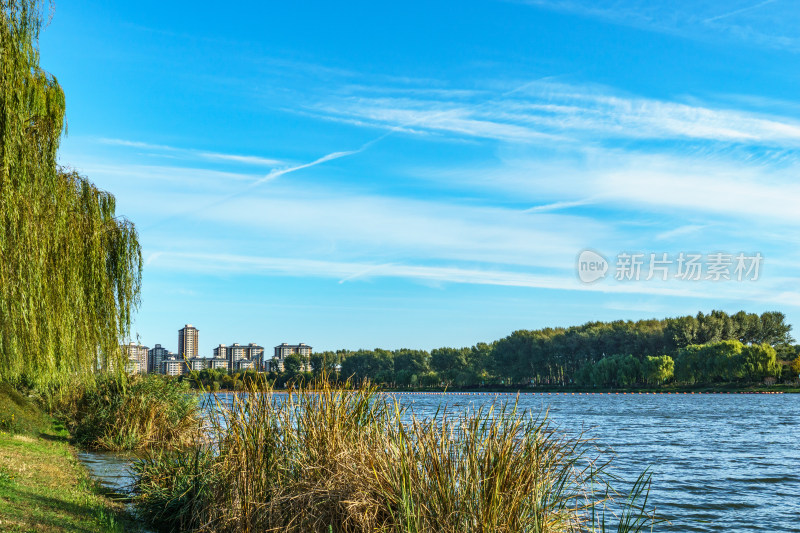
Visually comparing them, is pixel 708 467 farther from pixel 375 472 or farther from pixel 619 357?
pixel 619 357

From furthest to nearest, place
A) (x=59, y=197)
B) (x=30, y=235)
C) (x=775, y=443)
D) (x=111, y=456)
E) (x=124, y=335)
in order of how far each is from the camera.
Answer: (x=775, y=443) < (x=111, y=456) < (x=124, y=335) < (x=59, y=197) < (x=30, y=235)

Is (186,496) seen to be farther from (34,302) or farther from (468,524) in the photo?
(468,524)

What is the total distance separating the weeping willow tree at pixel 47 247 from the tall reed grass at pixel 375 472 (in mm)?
3870

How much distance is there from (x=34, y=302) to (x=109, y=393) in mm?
10786

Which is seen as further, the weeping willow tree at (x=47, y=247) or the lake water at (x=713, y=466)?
the lake water at (x=713, y=466)

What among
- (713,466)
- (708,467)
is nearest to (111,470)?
(708,467)

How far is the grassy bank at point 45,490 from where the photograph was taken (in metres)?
8.62

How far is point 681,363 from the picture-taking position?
9625cm

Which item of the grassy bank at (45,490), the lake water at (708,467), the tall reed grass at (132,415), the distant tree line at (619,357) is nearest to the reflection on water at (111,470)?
the lake water at (708,467)

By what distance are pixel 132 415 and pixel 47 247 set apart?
10.0 metres

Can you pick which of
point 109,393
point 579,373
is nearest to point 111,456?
point 109,393

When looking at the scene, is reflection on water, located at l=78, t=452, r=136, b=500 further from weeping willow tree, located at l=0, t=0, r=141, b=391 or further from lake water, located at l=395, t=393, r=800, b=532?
lake water, located at l=395, t=393, r=800, b=532

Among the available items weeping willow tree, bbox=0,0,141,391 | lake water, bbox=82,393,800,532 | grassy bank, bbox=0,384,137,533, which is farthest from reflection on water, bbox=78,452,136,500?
weeping willow tree, bbox=0,0,141,391

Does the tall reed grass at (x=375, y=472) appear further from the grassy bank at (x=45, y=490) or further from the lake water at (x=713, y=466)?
the grassy bank at (x=45, y=490)
